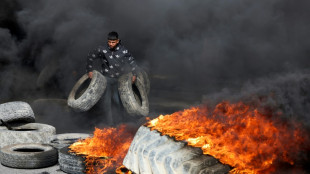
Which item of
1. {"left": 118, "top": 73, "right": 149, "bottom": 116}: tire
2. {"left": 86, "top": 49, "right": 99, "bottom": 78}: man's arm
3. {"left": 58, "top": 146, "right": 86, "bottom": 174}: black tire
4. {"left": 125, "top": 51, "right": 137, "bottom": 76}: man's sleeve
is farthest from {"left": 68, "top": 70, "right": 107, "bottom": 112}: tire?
{"left": 58, "top": 146, "right": 86, "bottom": 174}: black tire

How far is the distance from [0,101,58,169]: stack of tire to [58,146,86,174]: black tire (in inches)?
19.9

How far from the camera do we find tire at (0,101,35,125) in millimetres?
6840

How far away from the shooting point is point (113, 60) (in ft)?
26.8

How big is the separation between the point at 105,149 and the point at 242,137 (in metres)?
2.26

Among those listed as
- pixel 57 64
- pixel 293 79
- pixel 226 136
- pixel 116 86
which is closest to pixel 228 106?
pixel 226 136

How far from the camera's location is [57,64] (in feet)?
44.4

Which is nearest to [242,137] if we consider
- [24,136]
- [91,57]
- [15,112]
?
[24,136]

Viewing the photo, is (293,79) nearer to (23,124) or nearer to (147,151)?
(147,151)

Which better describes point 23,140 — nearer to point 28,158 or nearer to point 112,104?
point 28,158

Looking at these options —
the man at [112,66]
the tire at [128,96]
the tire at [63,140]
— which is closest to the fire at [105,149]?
the tire at [63,140]

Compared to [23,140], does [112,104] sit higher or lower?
higher

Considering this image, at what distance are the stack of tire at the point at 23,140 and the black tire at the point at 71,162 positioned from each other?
50 cm

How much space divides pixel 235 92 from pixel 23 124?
5.04 m

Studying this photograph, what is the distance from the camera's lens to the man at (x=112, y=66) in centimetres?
814
